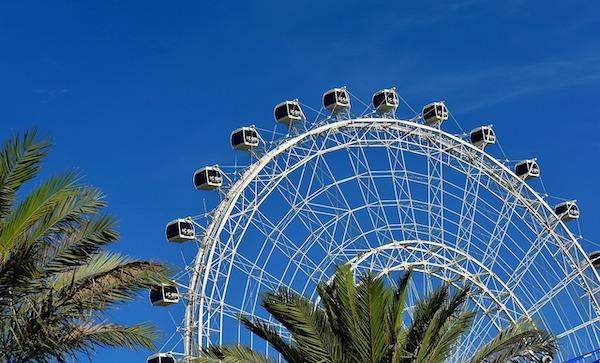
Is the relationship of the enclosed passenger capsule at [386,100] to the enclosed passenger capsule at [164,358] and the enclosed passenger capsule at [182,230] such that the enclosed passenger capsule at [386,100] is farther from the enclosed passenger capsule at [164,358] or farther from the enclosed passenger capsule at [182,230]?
the enclosed passenger capsule at [164,358]

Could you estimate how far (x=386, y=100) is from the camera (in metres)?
41.5

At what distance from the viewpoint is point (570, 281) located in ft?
158

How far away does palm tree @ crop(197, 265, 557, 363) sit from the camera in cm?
1877

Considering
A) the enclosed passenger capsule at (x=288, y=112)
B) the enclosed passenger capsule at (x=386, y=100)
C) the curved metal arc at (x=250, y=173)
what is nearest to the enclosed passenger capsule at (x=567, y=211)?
the curved metal arc at (x=250, y=173)

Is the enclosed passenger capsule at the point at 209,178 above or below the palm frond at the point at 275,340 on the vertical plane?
above

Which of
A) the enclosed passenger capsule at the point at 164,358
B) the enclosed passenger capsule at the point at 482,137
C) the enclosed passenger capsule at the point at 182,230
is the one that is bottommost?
the enclosed passenger capsule at the point at 164,358

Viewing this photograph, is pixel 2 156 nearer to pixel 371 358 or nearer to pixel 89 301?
pixel 89 301

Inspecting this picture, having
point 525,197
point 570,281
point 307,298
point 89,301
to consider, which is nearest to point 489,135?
point 525,197

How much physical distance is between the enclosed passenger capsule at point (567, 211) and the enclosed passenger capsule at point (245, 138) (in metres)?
18.7

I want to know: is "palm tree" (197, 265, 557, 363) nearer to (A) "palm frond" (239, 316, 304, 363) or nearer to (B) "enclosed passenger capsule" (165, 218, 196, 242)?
(A) "palm frond" (239, 316, 304, 363)

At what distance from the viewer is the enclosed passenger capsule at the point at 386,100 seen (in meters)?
41.6

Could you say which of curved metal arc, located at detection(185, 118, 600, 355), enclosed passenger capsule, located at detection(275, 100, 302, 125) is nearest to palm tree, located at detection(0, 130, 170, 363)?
curved metal arc, located at detection(185, 118, 600, 355)

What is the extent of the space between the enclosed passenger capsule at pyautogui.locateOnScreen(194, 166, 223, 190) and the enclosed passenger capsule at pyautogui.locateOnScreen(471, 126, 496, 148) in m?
14.3

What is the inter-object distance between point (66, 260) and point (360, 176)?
25.9 meters
